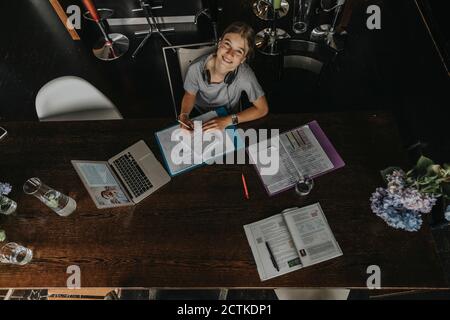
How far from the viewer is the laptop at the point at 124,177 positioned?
64.5 inches

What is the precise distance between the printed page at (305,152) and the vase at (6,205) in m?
1.36

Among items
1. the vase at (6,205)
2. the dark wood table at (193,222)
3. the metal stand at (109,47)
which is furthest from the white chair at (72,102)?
the metal stand at (109,47)

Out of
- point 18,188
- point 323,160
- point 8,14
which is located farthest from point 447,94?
point 8,14

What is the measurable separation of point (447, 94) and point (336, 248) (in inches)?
75.3

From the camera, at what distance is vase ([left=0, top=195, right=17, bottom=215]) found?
1.67 metres

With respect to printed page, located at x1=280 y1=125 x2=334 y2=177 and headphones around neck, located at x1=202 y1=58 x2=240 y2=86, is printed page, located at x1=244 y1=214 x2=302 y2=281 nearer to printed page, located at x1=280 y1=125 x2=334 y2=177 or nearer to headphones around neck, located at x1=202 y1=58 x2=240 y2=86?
printed page, located at x1=280 y1=125 x2=334 y2=177

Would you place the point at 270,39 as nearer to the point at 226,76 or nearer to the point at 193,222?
the point at 226,76

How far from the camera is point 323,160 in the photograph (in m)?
1.77

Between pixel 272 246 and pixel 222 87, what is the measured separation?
97cm

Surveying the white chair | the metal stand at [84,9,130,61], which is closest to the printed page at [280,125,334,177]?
the white chair

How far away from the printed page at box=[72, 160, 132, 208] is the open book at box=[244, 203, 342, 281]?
623mm

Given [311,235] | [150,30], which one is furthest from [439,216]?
[150,30]

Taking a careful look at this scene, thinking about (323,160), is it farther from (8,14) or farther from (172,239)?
(8,14)

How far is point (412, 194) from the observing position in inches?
56.7
